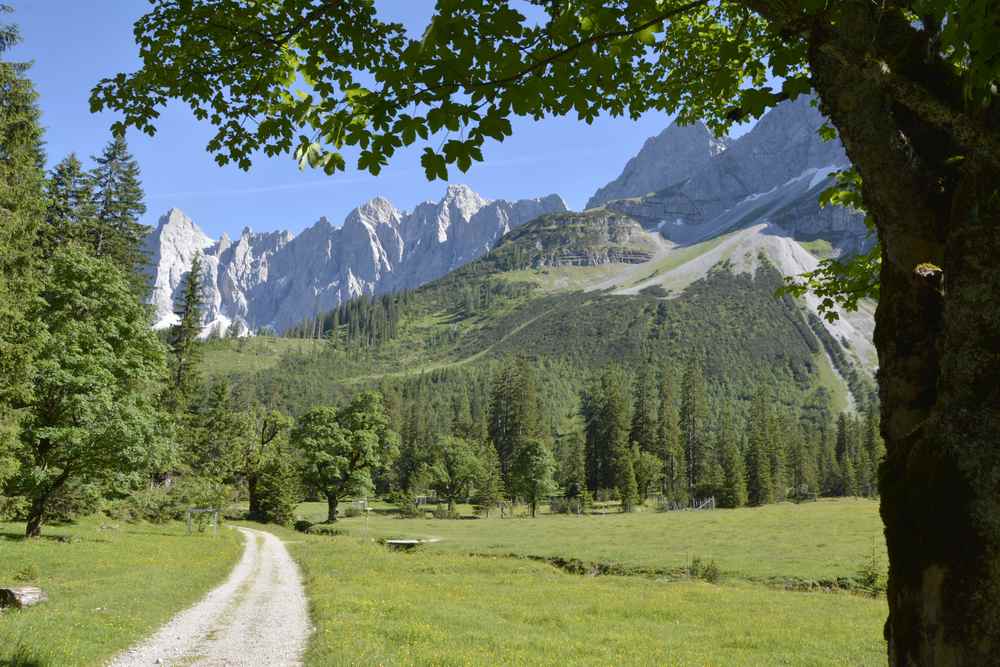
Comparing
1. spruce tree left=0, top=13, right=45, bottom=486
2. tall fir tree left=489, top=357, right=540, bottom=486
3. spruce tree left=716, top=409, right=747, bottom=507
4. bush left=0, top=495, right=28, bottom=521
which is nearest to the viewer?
spruce tree left=0, top=13, right=45, bottom=486

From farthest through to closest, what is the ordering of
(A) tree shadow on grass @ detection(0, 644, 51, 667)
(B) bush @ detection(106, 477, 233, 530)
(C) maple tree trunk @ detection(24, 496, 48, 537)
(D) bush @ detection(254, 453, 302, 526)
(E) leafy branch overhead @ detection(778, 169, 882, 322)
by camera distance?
(D) bush @ detection(254, 453, 302, 526) < (B) bush @ detection(106, 477, 233, 530) < (C) maple tree trunk @ detection(24, 496, 48, 537) < (A) tree shadow on grass @ detection(0, 644, 51, 667) < (E) leafy branch overhead @ detection(778, 169, 882, 322)

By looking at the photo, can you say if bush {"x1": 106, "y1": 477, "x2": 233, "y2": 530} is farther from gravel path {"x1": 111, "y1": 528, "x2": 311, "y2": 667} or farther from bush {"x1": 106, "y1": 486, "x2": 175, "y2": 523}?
gravel path {"x1": 111, "y1": 528, "x2": 311, "y2": 667}

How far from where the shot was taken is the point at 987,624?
2.88 m

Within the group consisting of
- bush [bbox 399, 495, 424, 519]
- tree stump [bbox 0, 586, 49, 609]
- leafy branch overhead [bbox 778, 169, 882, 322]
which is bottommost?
bush [bbox 399, 495, 424, 519]

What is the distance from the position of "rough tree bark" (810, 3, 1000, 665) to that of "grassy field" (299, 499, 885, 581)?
30.1 metres

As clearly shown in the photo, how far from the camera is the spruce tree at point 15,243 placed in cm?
2092

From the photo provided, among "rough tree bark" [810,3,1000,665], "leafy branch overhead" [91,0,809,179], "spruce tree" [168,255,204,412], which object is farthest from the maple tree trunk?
"rough tree bark" [810,3,1000,665]

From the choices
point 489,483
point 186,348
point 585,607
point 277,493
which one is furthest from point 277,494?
point 585,607

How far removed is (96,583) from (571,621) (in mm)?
14338

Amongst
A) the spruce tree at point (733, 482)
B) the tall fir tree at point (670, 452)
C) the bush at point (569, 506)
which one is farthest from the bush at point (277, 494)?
the tall fir tree at point (670, 452)

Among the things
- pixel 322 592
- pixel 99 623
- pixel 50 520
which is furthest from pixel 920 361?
pixel 50 520

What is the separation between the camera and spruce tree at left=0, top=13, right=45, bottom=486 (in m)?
20.9

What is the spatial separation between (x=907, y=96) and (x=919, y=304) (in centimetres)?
122

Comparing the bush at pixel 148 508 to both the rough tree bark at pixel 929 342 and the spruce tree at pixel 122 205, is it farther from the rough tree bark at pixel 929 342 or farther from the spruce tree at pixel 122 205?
the rough tree bark at pixel 929 342
